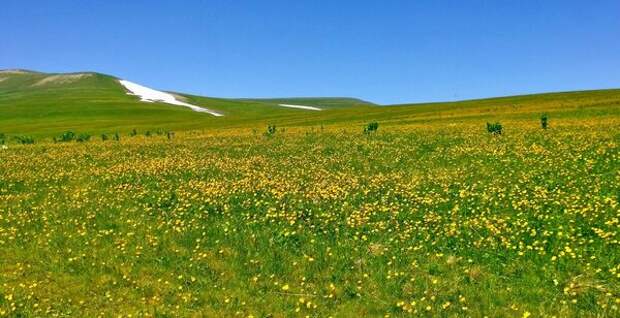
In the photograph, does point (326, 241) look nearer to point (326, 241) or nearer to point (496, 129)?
point (326, 241)

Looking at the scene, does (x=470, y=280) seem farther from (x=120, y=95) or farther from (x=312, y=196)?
(x=120, y=95)

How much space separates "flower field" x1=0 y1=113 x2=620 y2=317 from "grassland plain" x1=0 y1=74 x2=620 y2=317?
43 millimetres

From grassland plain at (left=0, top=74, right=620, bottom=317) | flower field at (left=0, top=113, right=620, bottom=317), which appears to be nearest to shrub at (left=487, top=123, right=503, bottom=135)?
flower field at (left=0, top=113, right=620, bottom=317)

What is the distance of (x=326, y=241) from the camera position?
12711 mm

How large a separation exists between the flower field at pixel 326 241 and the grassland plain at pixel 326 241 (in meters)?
0.04

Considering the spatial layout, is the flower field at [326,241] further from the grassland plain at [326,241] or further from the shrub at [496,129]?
the shrub at [496,129]

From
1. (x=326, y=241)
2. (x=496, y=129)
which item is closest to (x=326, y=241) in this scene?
(x=326, y=241)

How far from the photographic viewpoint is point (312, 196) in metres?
16.9

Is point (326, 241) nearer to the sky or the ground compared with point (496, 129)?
nearer to the ground

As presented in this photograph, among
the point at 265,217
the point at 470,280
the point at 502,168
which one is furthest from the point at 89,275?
the point at 502,168

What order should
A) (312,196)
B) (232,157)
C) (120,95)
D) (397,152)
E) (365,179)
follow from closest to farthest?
1. (312,196)
2. (365,179)
3. (397,152)
4. (232,157)
5. (120,95)

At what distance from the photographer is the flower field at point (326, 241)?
9.62 m

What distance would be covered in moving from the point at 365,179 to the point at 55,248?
10661mm

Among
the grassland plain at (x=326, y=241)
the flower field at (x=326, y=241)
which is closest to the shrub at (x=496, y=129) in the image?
the flower field at (x=326, y=241)
